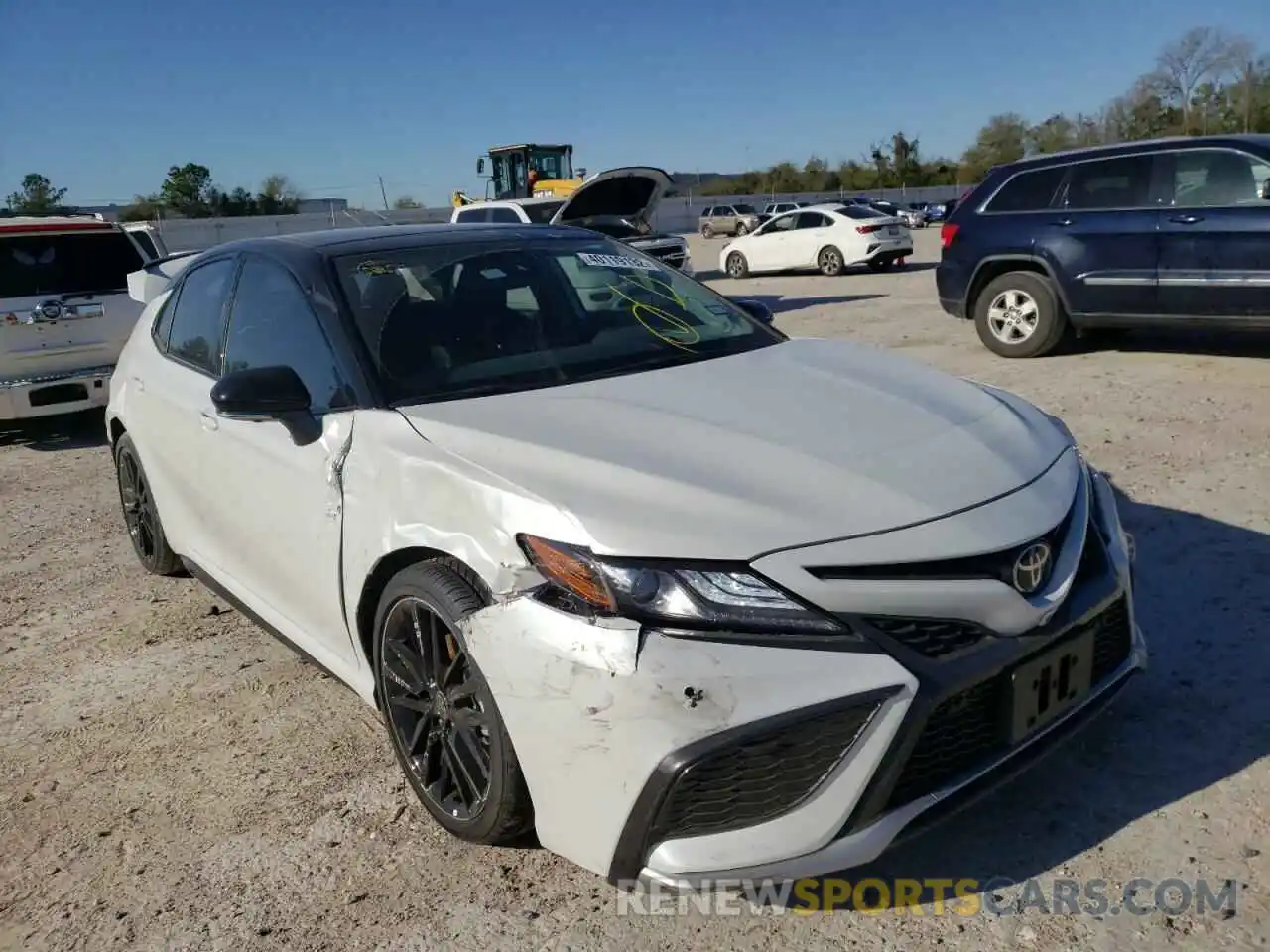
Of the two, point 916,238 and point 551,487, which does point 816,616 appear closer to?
point 551,487

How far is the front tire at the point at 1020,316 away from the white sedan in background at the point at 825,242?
10712 millimetres

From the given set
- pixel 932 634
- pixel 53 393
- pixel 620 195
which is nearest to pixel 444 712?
pixel 932 634

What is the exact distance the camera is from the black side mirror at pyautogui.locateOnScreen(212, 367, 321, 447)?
2.92 metres

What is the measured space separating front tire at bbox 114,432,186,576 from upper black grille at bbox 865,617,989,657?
346cm

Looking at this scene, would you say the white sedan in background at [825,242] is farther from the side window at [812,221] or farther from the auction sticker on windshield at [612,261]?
the auction sticker on windshield at [612,261]

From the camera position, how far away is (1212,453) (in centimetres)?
561

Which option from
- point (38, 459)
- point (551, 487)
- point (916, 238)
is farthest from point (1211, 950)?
point (916, 238)

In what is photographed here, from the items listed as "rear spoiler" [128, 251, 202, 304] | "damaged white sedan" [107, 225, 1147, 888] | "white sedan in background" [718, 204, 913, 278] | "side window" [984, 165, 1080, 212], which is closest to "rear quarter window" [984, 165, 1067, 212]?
"side window" [984, 165, 1080, 212]

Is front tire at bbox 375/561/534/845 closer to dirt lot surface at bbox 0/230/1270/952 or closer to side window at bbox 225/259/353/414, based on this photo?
dirt lot surface at bbox 0/230/1270/952

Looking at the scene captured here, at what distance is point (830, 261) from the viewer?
19984 millimetres

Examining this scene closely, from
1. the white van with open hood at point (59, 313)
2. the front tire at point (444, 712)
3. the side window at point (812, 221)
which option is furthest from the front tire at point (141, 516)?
the side window at point (812, 221)

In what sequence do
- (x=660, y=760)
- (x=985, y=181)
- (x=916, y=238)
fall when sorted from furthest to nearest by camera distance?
(x=916, y=238)
(x=985, y=181)
(x=660, y=760)

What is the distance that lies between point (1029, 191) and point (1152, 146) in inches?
38.5

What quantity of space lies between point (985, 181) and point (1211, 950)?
26.2ft
